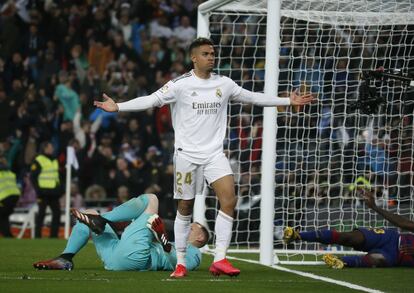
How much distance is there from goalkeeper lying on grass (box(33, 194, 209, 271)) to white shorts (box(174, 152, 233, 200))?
417 mm

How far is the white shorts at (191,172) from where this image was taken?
998 cm

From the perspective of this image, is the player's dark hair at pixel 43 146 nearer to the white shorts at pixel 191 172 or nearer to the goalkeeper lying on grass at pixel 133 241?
the goalkeeper lying on grass at pixel 133 241

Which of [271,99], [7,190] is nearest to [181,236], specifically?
[271,99]

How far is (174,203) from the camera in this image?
21000 millimetres

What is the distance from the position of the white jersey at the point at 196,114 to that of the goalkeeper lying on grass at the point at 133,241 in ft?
2.57

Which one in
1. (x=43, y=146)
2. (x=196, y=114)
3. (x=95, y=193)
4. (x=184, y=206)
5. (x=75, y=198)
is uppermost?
(x=43, y=146)

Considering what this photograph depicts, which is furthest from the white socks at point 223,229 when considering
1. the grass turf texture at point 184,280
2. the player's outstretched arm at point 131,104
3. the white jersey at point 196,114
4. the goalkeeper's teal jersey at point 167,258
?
the player's outstretched arm at point 131,104

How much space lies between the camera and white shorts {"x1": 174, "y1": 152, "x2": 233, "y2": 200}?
9.98 m

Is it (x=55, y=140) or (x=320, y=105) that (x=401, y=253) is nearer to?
(x=320, y=105)

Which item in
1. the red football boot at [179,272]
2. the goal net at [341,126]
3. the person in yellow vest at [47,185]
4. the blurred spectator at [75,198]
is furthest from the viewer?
the blurred spectator at [75,198]

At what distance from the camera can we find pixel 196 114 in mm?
9992

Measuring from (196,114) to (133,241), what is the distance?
1337mm

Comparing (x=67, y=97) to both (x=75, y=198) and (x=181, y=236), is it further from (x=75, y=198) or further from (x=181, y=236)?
(x=181, y=236)

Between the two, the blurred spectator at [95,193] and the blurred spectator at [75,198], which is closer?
the blurred spectator at [75,198]
